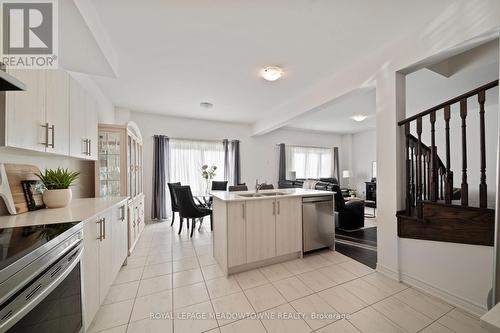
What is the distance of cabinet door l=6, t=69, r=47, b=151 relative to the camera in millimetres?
Answer: 1169

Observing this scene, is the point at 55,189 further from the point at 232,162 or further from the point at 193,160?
the point at 232,162

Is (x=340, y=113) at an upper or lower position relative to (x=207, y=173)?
upper

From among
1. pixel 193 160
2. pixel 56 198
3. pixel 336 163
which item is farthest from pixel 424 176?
pixel 336 163

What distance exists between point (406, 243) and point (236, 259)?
1.86m

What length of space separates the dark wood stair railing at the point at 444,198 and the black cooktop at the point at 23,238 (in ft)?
9.35

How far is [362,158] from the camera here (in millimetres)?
7254

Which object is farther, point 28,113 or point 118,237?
point 118,237

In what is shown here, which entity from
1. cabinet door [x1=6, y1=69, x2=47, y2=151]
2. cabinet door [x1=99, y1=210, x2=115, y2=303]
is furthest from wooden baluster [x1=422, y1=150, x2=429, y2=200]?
cabinet door [x1=6, y1=69, x2=47, y2=151]

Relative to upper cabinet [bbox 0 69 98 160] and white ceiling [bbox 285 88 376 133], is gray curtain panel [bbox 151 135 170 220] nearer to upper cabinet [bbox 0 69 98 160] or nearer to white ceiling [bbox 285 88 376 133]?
upper cabinet [bbox 0 69 98 160]

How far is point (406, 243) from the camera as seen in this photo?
6.59ft

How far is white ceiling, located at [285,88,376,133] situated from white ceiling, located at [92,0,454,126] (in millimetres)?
678

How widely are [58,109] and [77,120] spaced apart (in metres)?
0.39

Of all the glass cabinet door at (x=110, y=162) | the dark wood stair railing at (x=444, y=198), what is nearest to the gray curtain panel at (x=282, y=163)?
the dark wood stair railing at (x=444, y=198)

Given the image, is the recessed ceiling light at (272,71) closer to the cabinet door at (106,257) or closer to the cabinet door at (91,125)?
the cabinet door at (91,125)
